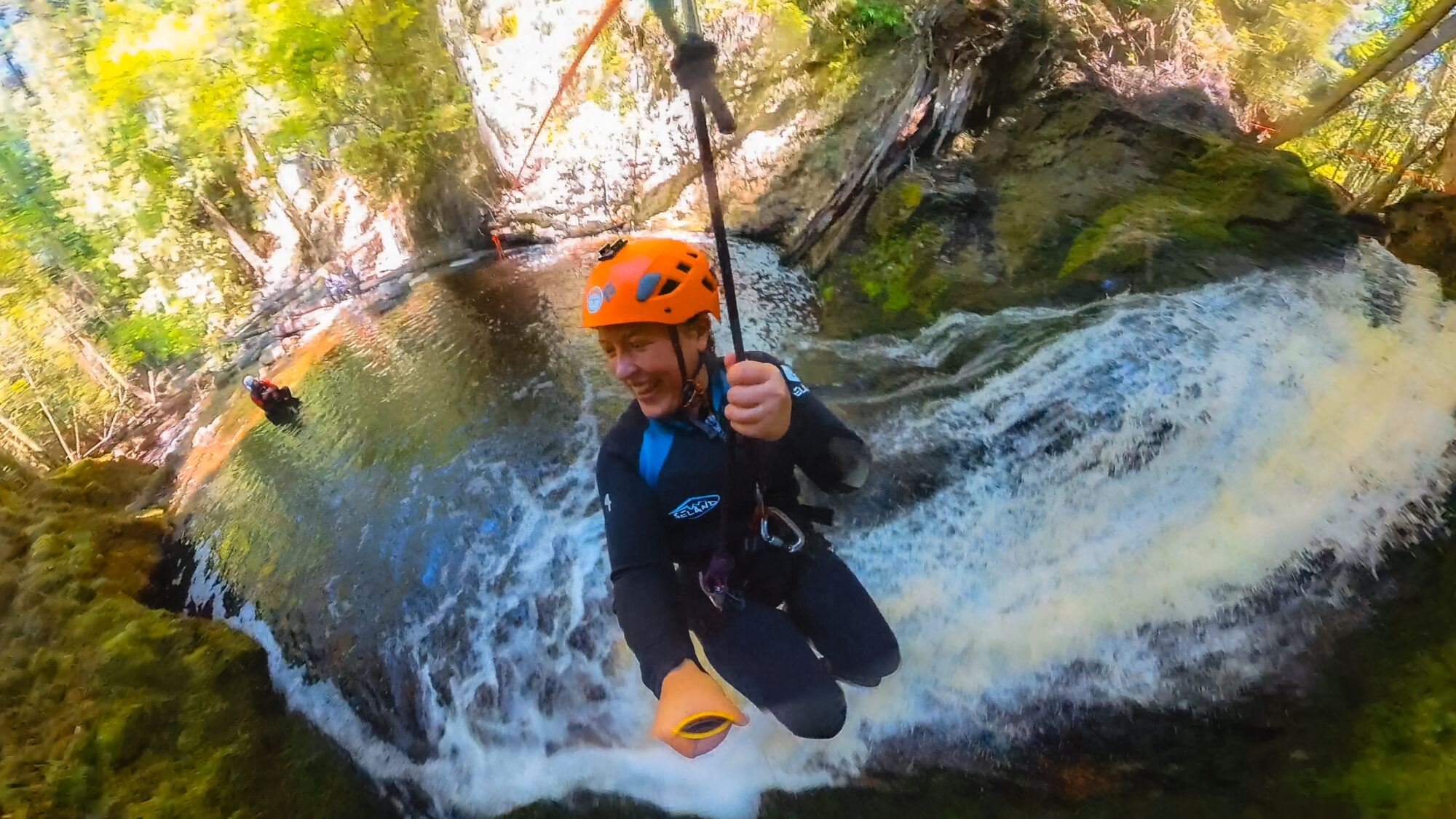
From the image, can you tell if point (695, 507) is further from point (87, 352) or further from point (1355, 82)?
point (1355, 82)

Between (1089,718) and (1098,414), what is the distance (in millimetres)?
931

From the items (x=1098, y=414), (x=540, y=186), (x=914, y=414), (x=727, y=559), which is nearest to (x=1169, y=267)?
(x=1098, y=414)

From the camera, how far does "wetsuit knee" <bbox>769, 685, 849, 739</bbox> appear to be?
157 cm

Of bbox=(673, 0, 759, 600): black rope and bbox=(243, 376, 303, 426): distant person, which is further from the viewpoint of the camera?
bbox=(243, 376, 303, 426): distant person

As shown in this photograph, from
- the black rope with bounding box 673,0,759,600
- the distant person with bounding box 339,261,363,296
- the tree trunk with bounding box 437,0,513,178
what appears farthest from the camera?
the tree trunk with bounding box 437,0,513,178

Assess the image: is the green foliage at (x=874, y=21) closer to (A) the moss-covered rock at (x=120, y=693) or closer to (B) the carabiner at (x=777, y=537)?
(B) the carabiner at (x=777, y=537)

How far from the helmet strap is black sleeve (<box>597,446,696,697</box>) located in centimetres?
20

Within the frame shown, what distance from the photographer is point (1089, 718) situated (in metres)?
1.53

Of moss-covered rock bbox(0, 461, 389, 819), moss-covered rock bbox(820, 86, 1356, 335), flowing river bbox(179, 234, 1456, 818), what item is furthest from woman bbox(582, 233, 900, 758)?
moss-covered rock bbox(820, 86, 1356, 335)

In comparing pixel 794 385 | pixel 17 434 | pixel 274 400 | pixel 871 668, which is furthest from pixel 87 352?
pixel 871 668

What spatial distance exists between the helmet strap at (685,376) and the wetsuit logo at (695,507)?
211 millimetres

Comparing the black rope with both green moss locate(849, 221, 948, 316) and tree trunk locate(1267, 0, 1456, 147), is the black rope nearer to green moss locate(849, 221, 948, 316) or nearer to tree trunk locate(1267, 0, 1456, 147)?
green moss locate(849, 221, 948, 316)

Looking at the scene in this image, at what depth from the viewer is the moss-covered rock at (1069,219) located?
2.21 metres

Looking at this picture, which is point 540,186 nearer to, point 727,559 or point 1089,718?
point 727,559
